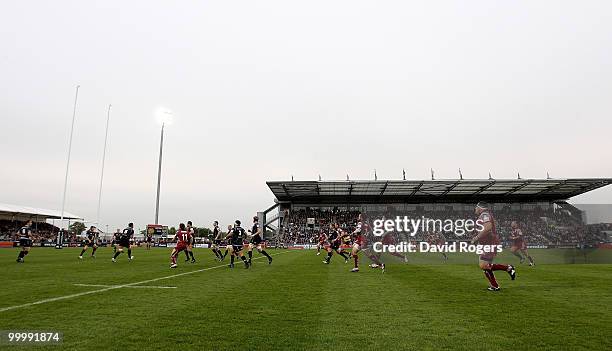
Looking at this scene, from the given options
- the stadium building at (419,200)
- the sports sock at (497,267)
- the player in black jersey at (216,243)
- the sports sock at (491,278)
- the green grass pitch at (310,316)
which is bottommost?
the green grass pitch at (310,316)

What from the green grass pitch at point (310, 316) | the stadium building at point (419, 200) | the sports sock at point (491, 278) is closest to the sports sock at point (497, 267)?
the sports sock at point (491, 278)

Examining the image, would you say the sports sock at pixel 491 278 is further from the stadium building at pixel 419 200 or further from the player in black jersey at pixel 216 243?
the stadium building at pixel 419 200

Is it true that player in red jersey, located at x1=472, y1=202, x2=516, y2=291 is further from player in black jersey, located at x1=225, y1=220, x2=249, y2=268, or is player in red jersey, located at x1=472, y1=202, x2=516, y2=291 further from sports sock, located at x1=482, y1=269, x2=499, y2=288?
player in black jersey, located at x1=225, y1=220, x2=249, y2=268

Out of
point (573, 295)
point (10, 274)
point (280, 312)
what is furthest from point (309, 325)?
point (10, 274)

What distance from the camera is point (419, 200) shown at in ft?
215

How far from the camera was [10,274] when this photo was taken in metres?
13.9

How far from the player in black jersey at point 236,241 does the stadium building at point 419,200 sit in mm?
32589

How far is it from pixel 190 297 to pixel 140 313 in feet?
6.73

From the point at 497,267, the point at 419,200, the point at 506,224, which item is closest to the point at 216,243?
the point at 497,267

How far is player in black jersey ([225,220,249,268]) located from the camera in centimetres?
1859

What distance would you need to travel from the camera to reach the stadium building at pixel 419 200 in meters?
54.2

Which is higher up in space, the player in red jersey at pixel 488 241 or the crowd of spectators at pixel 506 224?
the crowd of spectators at pixel 506 224

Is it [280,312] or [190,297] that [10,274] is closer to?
[190,297]

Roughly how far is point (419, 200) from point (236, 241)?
51493 mm
